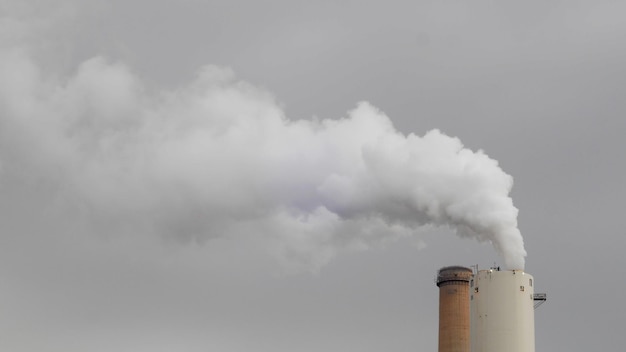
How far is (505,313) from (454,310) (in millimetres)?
4493

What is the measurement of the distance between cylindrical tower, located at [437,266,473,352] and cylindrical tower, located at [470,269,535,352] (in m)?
1.00

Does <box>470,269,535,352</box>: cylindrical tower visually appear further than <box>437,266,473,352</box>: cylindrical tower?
No

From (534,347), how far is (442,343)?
762cm

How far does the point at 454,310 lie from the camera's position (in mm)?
85750

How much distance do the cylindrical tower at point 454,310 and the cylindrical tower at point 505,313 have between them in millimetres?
1002

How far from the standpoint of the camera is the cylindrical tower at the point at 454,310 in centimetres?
8531

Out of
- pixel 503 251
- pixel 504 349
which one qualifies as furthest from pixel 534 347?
pixel 503 251

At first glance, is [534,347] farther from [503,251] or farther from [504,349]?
[503,251]

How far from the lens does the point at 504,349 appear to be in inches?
3275

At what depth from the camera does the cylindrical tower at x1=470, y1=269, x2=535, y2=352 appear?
83.3 m

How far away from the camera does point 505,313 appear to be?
8350cm

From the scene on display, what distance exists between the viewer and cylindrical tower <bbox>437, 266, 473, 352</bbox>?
8531 centimetres

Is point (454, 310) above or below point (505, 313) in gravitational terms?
above

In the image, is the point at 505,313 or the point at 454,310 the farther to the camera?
the point at 454,310
